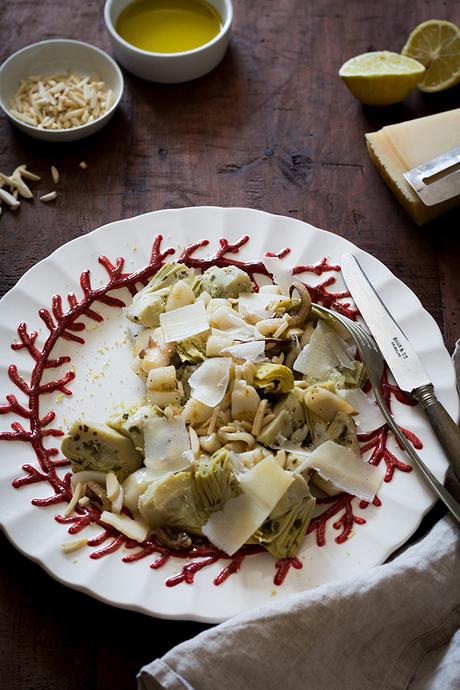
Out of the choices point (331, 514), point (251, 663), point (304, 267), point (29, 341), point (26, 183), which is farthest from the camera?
point (26, 183)

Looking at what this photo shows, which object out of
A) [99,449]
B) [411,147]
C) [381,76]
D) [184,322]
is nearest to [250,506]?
[99,449]

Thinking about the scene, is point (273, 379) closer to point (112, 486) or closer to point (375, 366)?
point (375, 366)

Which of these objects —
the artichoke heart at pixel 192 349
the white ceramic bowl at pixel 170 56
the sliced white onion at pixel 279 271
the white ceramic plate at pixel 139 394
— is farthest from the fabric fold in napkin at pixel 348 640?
the white ceramic bowl at pixel 170 56

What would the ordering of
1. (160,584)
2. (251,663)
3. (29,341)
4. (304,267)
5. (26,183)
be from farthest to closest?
(26,183)
(304,267)
(29,341)
(160,584)
(251,663)

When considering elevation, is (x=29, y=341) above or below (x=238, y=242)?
below

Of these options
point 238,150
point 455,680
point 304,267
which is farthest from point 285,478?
point 238,150

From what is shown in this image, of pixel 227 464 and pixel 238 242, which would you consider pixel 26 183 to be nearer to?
pixel 238 242

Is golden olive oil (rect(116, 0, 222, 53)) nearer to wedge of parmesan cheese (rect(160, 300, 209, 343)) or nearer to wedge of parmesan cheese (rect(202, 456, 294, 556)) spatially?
wedge of parmesan cheese (rect(160, 300, 209, 343))
